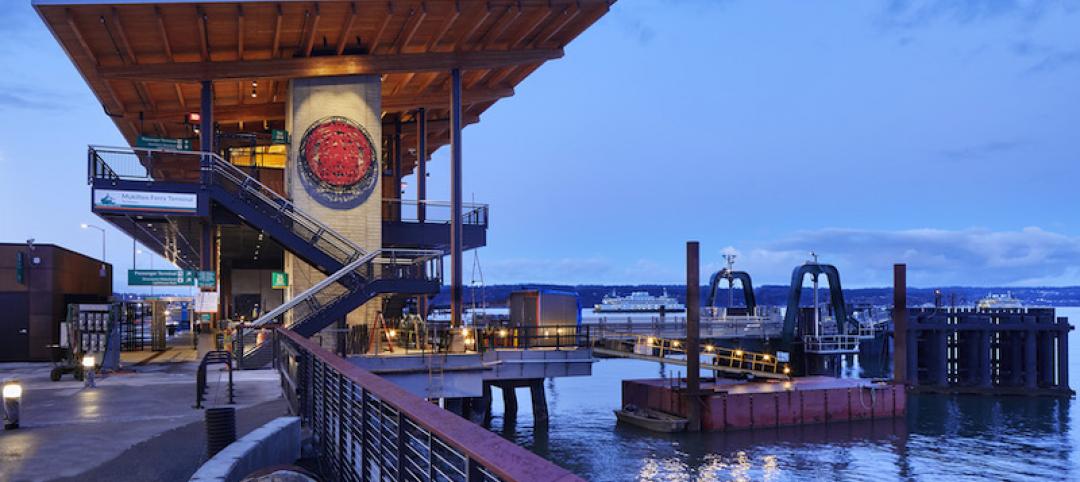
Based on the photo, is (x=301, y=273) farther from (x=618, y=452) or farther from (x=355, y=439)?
(x=355, y=439)

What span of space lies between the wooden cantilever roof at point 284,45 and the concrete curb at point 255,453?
24710mm

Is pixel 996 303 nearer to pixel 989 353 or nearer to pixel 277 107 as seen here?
pixel 989 353

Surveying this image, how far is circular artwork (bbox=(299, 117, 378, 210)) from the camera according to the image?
39406mm

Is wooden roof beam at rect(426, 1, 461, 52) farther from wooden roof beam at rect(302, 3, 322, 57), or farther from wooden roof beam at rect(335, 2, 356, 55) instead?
wooden roof beam at rect(302, 3, 322, 57)

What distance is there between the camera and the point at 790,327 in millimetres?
61469

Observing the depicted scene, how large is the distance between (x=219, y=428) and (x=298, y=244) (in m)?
24.6

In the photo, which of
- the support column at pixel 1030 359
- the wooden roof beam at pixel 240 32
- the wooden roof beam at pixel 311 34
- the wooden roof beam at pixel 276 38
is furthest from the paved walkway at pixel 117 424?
the support column at pixel 1030 359

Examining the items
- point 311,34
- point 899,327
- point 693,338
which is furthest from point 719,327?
point 311,34

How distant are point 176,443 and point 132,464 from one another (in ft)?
4.70

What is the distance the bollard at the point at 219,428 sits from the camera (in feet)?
35.5

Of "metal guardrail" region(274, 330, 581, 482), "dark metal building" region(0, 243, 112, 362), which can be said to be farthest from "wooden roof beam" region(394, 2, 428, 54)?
"metal guardrail" region(274, 330, 581, 482)

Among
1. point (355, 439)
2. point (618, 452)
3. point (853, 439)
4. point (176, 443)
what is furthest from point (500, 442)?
point (853, 439)

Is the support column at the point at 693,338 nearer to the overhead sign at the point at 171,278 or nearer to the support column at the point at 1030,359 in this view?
the overhead sign at the point at 171,278

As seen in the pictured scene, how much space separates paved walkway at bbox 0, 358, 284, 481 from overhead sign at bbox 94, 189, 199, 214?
954 centimetres
